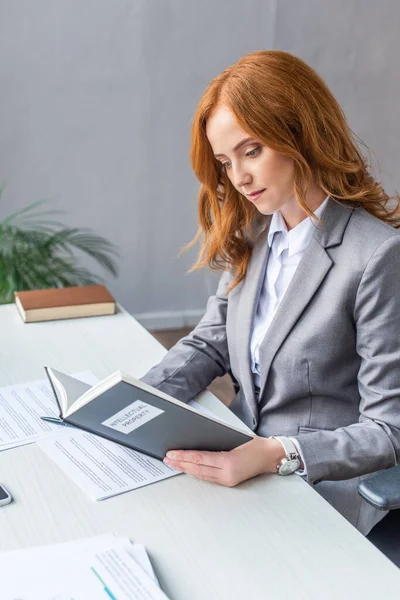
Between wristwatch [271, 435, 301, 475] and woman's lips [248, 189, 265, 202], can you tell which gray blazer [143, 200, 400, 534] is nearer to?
wristwatch [271, 435, 301, 475]

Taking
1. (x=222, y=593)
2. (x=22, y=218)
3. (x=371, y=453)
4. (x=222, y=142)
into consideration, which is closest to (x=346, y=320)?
(x=371, y=453)

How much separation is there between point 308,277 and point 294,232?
0.15 m

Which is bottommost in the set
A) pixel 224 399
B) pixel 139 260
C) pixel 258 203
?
pixel 224 399

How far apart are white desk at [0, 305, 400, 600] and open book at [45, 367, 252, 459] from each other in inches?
2.9

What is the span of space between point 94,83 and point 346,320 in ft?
8.28

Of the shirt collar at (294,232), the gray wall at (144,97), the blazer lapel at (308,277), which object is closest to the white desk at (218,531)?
the blazer lapel at (308,277)

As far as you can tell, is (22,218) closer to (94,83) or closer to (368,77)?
(94,83)

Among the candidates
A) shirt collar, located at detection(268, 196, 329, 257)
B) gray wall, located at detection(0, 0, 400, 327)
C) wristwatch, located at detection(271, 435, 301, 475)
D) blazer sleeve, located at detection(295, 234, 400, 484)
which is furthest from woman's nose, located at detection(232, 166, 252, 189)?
gray wall, located at detection(0, 0, 400, 327)

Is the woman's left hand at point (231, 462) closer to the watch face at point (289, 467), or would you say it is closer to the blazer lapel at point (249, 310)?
the watch face at point (289, 467)

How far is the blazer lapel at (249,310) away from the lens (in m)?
1.70

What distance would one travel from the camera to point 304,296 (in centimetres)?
157

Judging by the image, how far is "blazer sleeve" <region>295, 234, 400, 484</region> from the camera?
1408 mm

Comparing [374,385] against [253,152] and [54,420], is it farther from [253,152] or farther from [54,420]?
[54,420]

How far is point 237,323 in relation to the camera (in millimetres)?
1751
